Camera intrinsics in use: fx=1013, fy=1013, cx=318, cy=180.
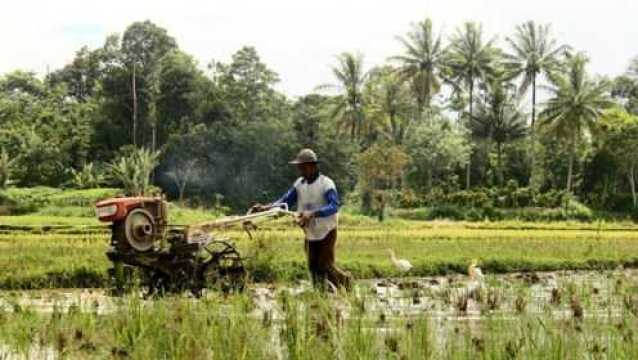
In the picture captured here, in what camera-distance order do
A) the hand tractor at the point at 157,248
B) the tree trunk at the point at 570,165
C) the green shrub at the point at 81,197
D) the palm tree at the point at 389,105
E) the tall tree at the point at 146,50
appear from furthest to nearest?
the tall tree at the point at 146,50 → the palm tree at the point at 389,105 → the tree trunk at the point at 570,165 → the green shrub at the point at 81,197 → the hand tractor at the point at 157,248

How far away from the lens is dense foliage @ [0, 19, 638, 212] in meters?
54.1

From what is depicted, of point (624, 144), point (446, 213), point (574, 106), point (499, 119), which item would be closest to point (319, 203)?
point (446, 213)

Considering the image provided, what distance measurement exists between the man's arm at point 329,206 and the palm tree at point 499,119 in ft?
Answer: 176

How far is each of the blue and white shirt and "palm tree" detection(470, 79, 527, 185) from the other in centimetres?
5361

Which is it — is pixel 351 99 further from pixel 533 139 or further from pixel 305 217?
pixel 305 217

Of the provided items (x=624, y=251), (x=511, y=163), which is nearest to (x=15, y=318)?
(x=624, y=251)

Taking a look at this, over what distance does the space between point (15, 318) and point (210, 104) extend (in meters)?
51.6

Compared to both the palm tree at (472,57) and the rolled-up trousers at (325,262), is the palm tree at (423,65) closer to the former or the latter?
the palm tree at (472,57)

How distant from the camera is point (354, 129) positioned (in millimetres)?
61750

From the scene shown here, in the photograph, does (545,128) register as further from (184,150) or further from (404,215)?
(184,150)

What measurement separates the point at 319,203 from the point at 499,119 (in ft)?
182

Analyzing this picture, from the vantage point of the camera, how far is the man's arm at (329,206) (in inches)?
382

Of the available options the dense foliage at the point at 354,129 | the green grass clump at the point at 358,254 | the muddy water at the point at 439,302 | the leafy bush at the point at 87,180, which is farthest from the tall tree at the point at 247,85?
the muddy water at the point at 439,302

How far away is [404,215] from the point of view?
50188 mm
